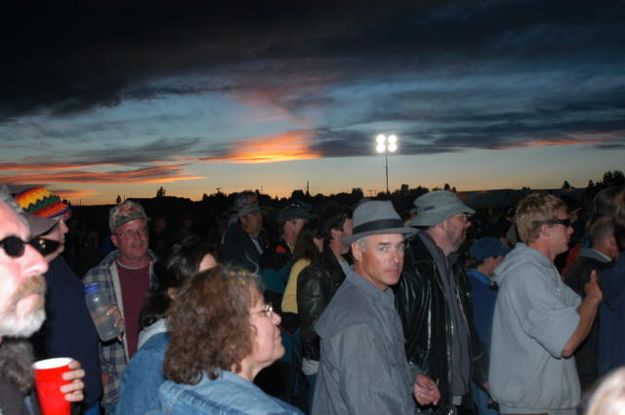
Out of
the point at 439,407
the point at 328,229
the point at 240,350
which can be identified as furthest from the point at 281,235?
the point at 240,350

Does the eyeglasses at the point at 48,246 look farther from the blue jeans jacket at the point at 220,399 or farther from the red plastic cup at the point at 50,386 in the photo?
the blue jeans jacket at the point at 220,399

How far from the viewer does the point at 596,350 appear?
4316mm

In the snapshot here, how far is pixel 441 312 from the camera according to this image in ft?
14.2

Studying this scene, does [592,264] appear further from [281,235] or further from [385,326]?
[281,235]

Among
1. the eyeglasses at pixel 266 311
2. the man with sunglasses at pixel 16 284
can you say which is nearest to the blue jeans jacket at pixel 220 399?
the eyeglasses at pixel 266 311

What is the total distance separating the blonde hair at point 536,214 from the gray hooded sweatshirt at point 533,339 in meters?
0.16

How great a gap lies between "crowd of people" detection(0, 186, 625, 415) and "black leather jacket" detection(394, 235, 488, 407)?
0.01 metres

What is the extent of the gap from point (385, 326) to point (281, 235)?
5110 millimetres

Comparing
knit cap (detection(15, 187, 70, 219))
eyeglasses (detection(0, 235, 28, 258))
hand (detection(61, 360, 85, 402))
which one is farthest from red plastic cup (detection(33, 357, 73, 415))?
knit cap (detection(15, 187, 70, 219))

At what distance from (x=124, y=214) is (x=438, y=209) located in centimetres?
291

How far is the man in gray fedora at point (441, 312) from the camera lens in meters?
4.25

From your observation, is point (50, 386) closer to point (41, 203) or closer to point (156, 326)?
point (156, 326)

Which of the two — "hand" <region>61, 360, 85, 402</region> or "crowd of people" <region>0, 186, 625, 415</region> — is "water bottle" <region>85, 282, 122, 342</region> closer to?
"crowd of people" <region>0, 186, 625, 415</region>

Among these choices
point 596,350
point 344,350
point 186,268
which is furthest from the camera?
point 596,350
